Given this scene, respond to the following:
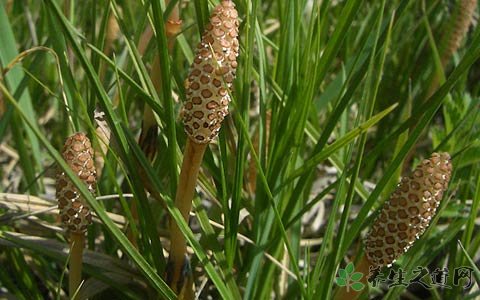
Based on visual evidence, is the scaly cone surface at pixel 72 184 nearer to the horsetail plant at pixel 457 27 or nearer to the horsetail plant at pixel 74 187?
the horsetail plant at pixel 74 187

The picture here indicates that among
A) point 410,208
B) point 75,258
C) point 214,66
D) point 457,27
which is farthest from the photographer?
point 457,27

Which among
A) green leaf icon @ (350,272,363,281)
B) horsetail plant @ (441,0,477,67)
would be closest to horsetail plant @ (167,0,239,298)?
green leaf icon @ (350,272,363,281)

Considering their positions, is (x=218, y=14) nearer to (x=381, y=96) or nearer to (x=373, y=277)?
(x=373, y=277)

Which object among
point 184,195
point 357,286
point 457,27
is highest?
point 457,27

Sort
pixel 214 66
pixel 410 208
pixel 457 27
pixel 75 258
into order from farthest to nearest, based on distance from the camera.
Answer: pixel 457 27
pixel 75 258
pixel 410 208
pixel 214 66

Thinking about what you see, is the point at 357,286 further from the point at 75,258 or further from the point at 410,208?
the point at 75,258

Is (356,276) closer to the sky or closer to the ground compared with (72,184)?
closer to the ground

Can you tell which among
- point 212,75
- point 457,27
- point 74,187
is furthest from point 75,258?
point 457,27

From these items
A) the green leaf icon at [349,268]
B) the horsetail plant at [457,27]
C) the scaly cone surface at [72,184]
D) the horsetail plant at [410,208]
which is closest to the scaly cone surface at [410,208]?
the horsetail plant at [410,208]
